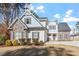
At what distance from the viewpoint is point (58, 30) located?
3.70 metres

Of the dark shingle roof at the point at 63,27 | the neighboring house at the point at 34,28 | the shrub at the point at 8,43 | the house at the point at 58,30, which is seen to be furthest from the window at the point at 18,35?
the dark shingle roof at the point at 63,27

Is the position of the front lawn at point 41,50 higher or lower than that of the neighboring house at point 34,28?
lower

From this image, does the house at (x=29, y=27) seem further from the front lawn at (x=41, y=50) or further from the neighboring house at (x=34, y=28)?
the front lawn at (x=41, y=50)

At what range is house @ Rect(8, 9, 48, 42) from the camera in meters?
3.65

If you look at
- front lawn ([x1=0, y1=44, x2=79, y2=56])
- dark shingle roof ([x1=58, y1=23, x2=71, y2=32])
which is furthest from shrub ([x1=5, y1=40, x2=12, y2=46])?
dark shingle roof ([x1=58, y1=23, x2=71, y2=32])

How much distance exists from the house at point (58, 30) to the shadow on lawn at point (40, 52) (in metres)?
0.15

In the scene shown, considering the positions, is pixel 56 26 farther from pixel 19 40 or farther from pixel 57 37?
pixel 19 40

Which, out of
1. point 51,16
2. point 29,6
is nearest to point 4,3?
point 29,6

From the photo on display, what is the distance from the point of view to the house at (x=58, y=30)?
12.0 feet

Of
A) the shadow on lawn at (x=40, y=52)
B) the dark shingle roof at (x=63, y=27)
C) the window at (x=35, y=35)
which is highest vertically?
the dark shingle roof at (x=63, y=27)

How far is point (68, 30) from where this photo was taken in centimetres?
365

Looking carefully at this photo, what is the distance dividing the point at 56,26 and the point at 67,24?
0.47 ft

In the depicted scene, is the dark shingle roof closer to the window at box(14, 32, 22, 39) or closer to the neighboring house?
the neighboring house

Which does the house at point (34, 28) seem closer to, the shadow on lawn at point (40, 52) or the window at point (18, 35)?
the window at point (18, 35)
